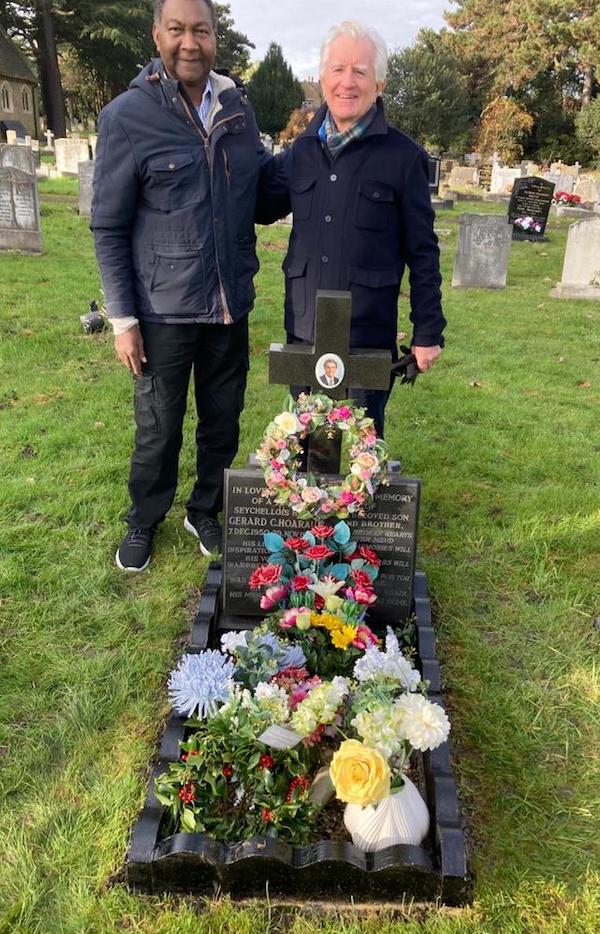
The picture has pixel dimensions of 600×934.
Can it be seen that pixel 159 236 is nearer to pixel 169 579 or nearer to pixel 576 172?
pixel 169 579

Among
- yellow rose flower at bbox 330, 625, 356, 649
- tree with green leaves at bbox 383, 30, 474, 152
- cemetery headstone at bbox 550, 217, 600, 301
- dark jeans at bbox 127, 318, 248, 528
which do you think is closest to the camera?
yellow rose flower at bbox 330, 625, 356, 649

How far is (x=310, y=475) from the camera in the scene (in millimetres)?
2760

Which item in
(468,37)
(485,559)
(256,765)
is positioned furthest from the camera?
(468,37)

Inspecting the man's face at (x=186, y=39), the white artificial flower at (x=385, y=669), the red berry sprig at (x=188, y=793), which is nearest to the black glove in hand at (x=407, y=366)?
the white artificial flower at (x=385, y=669)

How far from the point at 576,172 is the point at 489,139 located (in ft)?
22.5

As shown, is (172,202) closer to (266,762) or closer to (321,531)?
(321,531)

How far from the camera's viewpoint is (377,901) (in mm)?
2023

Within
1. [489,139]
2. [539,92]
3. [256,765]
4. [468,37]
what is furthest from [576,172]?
[256,765]

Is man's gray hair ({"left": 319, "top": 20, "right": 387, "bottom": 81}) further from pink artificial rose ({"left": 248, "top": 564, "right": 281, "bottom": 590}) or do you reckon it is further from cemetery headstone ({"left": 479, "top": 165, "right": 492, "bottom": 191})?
cemetery headstone ({"left": 479, "top": 165, "right": 492, "bottom": 191})

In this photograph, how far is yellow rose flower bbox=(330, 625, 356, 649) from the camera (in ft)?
8.29

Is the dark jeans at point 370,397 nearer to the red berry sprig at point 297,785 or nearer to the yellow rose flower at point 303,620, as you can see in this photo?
the yellow rose flower at point 303,620

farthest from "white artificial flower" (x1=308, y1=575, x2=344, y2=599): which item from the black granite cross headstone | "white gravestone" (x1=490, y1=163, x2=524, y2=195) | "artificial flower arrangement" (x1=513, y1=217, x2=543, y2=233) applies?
"white gravestone" (x1=490, y1=163, x2=524, y2=195)

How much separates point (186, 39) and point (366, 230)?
0.99 metres

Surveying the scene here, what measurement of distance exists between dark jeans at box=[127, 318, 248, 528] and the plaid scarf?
2.85 ft
